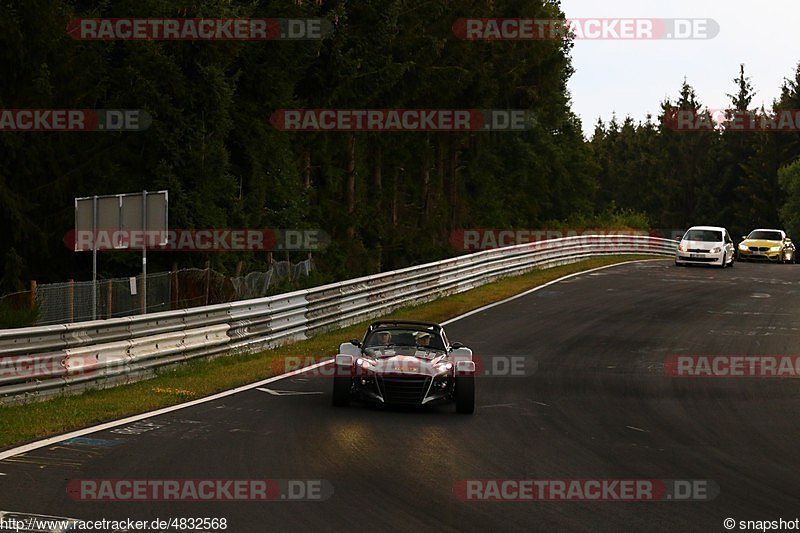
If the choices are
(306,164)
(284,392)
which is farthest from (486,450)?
(306,164)

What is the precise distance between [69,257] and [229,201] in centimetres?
534

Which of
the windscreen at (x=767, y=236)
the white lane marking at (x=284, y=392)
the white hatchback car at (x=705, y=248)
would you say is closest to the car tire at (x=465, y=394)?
the white lane marking at (x=284, y=392)

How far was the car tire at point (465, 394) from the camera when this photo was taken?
1298 centimetres

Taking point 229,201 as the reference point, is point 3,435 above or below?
below

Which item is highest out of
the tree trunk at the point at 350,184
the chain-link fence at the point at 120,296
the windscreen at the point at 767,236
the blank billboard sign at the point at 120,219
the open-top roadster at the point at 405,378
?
the tree trunk at the point at 350,184

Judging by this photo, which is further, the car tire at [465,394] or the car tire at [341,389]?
the car tire at [341,389]

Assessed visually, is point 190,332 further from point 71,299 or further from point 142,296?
point 142,296

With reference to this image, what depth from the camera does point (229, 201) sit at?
113 ft

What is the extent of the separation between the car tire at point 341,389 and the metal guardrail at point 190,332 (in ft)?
10.8

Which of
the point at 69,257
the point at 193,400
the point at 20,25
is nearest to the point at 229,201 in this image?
the point at 69,257

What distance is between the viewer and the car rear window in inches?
1601

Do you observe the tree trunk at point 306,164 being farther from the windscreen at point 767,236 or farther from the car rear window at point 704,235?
the windscreen at point 767,236

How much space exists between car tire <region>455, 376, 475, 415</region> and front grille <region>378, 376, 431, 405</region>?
0.47 m

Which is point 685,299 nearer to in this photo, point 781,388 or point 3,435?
point 781,388
